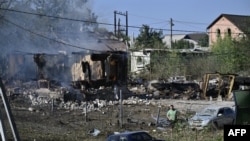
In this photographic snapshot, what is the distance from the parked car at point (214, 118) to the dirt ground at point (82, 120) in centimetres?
165

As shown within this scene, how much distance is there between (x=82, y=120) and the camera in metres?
A: 30.0

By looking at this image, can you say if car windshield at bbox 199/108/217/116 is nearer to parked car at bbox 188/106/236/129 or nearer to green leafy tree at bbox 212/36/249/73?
parked car at bbox 188/106/236/129

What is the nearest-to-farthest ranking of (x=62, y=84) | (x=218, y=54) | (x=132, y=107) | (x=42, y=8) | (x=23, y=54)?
(x=132, y=107), (x=62, y=84), (x=23, y=54), (x=42, y=8), (x=218, y=54)

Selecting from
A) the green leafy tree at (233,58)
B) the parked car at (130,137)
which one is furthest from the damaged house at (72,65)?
the parked car at (130,137)

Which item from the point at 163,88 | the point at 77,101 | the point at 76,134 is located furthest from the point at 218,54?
the point at 76,134

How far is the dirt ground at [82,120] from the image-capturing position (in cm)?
2447

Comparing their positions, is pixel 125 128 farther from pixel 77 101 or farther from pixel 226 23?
pixel 226 23

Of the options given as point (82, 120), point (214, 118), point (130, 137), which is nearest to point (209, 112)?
point (214, 118)

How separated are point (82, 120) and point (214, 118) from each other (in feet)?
23.7

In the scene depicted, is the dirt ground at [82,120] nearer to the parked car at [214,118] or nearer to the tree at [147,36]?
the parked car at [214,118]

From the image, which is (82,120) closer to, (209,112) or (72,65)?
(209,112)

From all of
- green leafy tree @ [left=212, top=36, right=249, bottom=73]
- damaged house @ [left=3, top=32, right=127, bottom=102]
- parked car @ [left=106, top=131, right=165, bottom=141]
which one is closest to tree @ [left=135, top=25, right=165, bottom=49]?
green leafy tree @ [left=212, top=36, right=249, bottom=73]

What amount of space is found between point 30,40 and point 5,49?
11.1 ft

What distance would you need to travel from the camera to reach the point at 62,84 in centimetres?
4741
